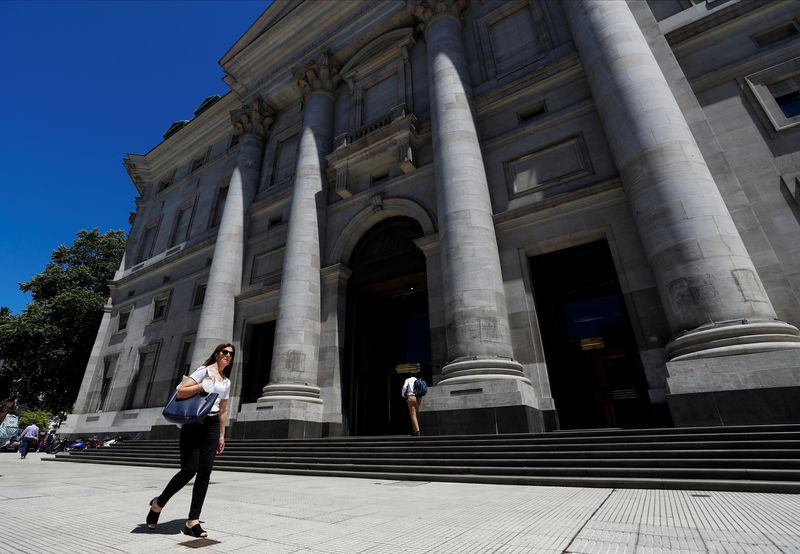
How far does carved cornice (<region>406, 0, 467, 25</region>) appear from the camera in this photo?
16953mm

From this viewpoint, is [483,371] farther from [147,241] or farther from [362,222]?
[147,241]

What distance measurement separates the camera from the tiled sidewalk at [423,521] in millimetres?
2691

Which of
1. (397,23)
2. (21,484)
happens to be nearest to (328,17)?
(397,23)

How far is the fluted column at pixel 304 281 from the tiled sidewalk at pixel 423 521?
7879 millimetres

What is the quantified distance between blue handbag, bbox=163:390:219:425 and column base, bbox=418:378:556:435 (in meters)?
7.08

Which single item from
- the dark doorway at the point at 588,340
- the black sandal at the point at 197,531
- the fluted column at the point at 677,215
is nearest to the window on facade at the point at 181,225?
the dark doorway at the point at 588,340

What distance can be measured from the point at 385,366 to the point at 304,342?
347 cm

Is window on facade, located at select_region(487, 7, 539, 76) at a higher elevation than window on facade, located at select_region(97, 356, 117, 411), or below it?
higher

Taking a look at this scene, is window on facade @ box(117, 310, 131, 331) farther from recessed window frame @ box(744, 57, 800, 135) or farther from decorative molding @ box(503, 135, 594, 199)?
recessed window frame @ box(744, 57, 800, 135)

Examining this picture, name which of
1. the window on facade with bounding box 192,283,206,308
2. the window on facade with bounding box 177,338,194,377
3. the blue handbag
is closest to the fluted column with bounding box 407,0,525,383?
the blue handbag

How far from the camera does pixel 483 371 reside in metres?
9.66

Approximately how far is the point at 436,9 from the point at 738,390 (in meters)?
18.1

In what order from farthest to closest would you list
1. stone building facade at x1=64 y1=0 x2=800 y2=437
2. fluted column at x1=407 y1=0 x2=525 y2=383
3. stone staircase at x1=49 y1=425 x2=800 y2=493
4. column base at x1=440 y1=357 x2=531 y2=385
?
1. fluted column at x1=407 y1=0 x2=525 y2=383
2. column base at x1=440 y1=357 x2=531 y2=385
3. stone building facade at x1=64 y1=0 x2=800 y2=437
4. stone staircase at x1=49 y1=425 x2=800 y2=493

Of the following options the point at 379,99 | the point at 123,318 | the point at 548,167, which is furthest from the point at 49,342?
the point at 548,167
